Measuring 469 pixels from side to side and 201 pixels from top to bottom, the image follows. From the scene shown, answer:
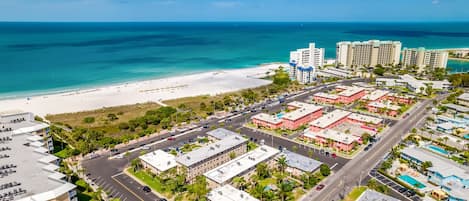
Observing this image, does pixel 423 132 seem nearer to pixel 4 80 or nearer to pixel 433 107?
pixel 433 107

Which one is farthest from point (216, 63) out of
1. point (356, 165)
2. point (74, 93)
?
point (356, 165)

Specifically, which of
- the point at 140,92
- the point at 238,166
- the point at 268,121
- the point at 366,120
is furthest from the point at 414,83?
the point at 140,92

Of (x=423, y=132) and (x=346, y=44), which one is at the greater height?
(x=346, y=44)

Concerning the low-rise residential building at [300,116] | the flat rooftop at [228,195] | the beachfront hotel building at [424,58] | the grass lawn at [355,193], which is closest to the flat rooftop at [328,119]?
the low-rise residential building at [300,116]

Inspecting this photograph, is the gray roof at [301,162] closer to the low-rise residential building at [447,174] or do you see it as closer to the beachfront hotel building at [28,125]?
the low-rise residential building at [447,174]

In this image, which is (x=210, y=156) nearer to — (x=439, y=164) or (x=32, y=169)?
(x=32, y=169)

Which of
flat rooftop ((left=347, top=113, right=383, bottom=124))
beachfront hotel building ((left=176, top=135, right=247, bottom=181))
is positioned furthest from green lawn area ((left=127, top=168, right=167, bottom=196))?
flat rooftop ((left=347, top=113, right=383, bottom=124))
